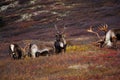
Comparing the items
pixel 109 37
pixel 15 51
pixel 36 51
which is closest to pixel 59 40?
pixel 36 51

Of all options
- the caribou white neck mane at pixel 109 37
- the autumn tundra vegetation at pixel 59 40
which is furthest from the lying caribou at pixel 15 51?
the caribou white neck mane at pixel 109 37

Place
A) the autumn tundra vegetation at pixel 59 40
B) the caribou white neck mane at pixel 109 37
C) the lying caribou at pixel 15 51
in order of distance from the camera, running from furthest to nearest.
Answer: the caribou white neck mane at pixel 109 37 < the lying caribou at pixel 15 51 < the autumn tundra vegetation at pixel 59 40

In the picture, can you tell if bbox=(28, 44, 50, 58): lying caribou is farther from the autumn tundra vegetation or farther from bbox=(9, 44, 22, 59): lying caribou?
bbox=(9, 44, 22, 59): lying caribou

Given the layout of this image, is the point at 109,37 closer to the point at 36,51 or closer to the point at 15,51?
the point at 36,51

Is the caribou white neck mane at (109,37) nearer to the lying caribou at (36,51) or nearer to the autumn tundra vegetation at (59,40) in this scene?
the autumn tundra vegetation at (59,40)

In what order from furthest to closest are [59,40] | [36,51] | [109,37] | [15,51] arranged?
[109,37], [15,51], [36,51], [59,40]

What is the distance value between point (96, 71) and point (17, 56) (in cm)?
1522

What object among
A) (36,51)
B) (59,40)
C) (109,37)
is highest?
(59,40)

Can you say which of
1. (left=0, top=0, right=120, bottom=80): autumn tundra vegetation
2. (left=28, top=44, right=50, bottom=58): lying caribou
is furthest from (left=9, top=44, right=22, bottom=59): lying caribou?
(left=28, top=44, right=50, bottom=58): lying caribou

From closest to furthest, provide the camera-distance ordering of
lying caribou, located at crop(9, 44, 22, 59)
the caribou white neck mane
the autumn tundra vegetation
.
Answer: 1. the autumn tundra vegetation
2. lying caribou, located at crop(9, 44, 22, 59)
3. the caribou white neck mane

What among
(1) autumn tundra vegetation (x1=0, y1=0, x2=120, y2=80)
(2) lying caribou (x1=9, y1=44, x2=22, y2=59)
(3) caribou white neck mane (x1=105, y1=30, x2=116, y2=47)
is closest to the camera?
(1) autumn tundra vegetation (x1=0, y1=0, x2=120, y2=80)

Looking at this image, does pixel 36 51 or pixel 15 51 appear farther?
pixel 15 51

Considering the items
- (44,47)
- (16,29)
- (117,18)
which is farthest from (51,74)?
(16,29)

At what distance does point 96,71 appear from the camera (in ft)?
63.2
